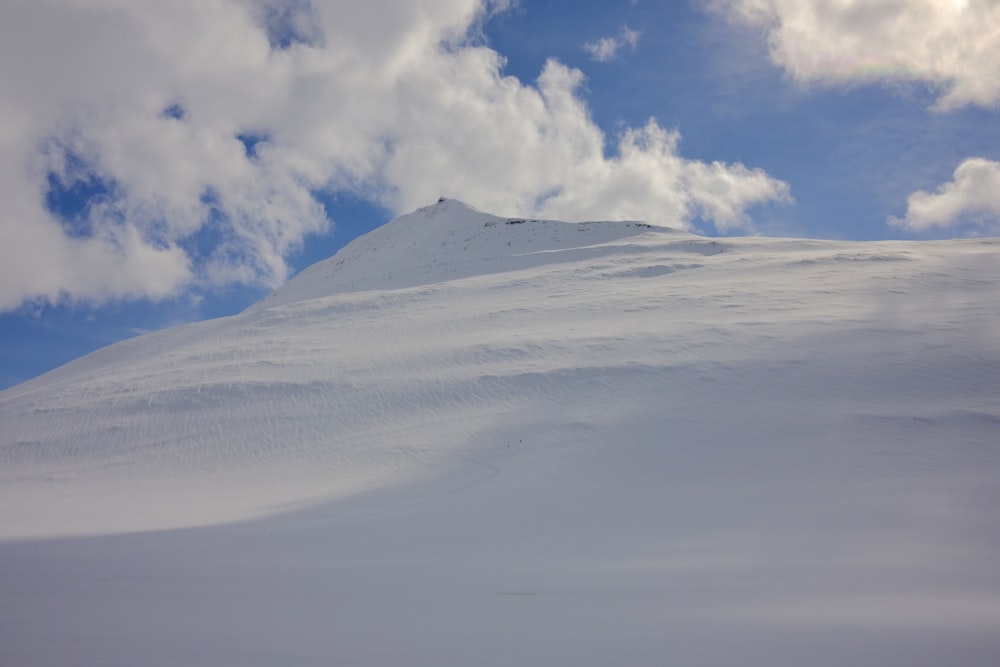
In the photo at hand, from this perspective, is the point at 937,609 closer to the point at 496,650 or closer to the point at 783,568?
the point at 783,568

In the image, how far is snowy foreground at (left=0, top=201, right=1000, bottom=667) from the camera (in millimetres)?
6055

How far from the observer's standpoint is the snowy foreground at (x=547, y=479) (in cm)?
605

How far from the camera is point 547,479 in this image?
1464 cm

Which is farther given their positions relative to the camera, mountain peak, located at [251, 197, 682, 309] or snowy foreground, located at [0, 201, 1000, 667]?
mountain peak, located at [251, 197, 682, 309]

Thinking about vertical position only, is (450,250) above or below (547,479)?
above

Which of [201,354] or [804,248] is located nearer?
[201,354]

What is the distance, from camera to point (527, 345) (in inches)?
971

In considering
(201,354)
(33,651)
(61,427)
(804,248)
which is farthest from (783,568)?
(804,248)

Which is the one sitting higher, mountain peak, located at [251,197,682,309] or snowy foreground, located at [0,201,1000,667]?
mountain peak, located at [251,197,682,309]

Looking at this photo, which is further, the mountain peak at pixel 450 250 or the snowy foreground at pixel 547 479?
the mountain peak at pixel 450 250

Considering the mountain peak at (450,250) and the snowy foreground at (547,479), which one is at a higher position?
the mountain peak at (450,250)

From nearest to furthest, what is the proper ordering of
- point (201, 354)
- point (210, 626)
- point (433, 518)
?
point (210, 626), point (433, 518), point (201, 354)

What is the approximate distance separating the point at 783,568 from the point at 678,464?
20.5ft

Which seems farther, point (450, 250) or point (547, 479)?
point (450, 250)
